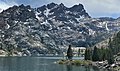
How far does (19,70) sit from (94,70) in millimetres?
49533

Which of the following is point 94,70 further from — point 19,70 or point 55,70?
point 19,70

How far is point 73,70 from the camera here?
649 feet

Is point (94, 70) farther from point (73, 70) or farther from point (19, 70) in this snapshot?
point (19, 70)

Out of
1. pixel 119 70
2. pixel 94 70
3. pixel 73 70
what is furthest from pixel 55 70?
pixel 119 70

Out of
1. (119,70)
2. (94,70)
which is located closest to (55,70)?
(94,70)

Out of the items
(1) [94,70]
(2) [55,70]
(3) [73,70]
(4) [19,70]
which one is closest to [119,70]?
(1) [94,70]

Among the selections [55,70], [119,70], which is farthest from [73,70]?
[119,70]

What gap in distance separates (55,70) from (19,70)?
909 inches

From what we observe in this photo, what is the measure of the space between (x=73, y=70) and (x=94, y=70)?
14180 mm

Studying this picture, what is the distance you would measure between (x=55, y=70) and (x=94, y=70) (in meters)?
27.0

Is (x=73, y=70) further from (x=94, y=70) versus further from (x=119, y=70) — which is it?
(x=119, y=70)

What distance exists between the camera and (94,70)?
200m

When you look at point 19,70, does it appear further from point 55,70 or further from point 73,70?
point 73,70

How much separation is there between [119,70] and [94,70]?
16.4 metres
